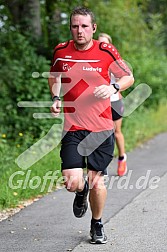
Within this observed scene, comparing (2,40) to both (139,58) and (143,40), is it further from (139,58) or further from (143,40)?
(143,40)

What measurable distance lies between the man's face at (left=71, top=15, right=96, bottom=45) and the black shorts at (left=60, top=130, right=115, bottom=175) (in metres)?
0.80

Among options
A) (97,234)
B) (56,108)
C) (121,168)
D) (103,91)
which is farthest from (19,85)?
(103,91)

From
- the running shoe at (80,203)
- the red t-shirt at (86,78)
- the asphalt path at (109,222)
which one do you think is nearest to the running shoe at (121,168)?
the asphalt path at (109,222)

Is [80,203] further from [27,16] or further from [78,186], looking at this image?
[27,16]

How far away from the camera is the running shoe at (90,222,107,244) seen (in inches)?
230

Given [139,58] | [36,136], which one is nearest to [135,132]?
[36,136]

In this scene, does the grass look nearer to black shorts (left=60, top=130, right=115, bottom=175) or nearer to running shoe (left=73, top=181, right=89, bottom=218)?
running shoe (left=73, top=181, right=89, bottom=218)

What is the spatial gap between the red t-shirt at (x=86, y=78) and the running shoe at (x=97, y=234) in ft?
2.91

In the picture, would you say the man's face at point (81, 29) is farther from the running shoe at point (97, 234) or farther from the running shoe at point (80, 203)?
the running shoe at point (97, 234)

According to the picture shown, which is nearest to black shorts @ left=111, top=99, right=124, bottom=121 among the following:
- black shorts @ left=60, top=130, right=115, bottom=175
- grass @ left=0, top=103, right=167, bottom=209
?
grass @ left=0, top=103, right=167, bottom=209

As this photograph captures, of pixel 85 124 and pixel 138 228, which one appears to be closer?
pixel 85 124

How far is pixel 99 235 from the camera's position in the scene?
19.2 feet

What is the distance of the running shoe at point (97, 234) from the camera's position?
19.2ft

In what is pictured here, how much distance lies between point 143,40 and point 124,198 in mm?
12412
